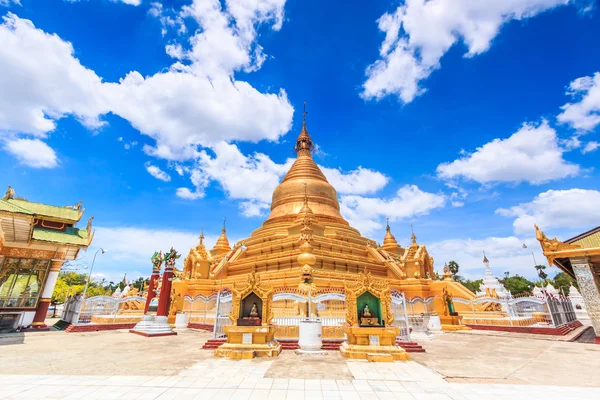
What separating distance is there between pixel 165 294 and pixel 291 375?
38.2ft

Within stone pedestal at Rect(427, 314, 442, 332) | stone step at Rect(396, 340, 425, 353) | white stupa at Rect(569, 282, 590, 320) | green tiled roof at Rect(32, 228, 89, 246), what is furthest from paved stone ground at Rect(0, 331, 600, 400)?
white stupa at Rect(569, 282, 590, 320)

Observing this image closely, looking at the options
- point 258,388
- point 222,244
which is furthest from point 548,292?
point 222,244

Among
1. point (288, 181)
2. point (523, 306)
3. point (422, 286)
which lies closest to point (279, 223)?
point (288, 181)

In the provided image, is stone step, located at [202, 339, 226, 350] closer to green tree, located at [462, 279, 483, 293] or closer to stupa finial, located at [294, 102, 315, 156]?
stupa finial, located at [294, 102, 315, 156]

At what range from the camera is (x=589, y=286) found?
478 inches

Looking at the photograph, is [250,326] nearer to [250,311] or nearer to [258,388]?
[250,311]

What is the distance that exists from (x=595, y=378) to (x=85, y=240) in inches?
961

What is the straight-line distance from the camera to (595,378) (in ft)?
20.7

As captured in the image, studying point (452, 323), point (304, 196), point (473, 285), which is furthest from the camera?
point (473, 285)

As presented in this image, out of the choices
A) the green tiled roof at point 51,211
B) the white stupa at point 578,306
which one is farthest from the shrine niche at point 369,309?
the white stupa at point 578,306

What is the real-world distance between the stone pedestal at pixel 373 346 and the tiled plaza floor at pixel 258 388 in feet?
5.61

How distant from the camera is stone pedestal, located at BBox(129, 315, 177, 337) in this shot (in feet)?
45.4

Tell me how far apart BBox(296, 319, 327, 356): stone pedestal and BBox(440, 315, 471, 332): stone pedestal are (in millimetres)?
11443

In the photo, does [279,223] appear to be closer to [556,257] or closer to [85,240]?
[85,240]
